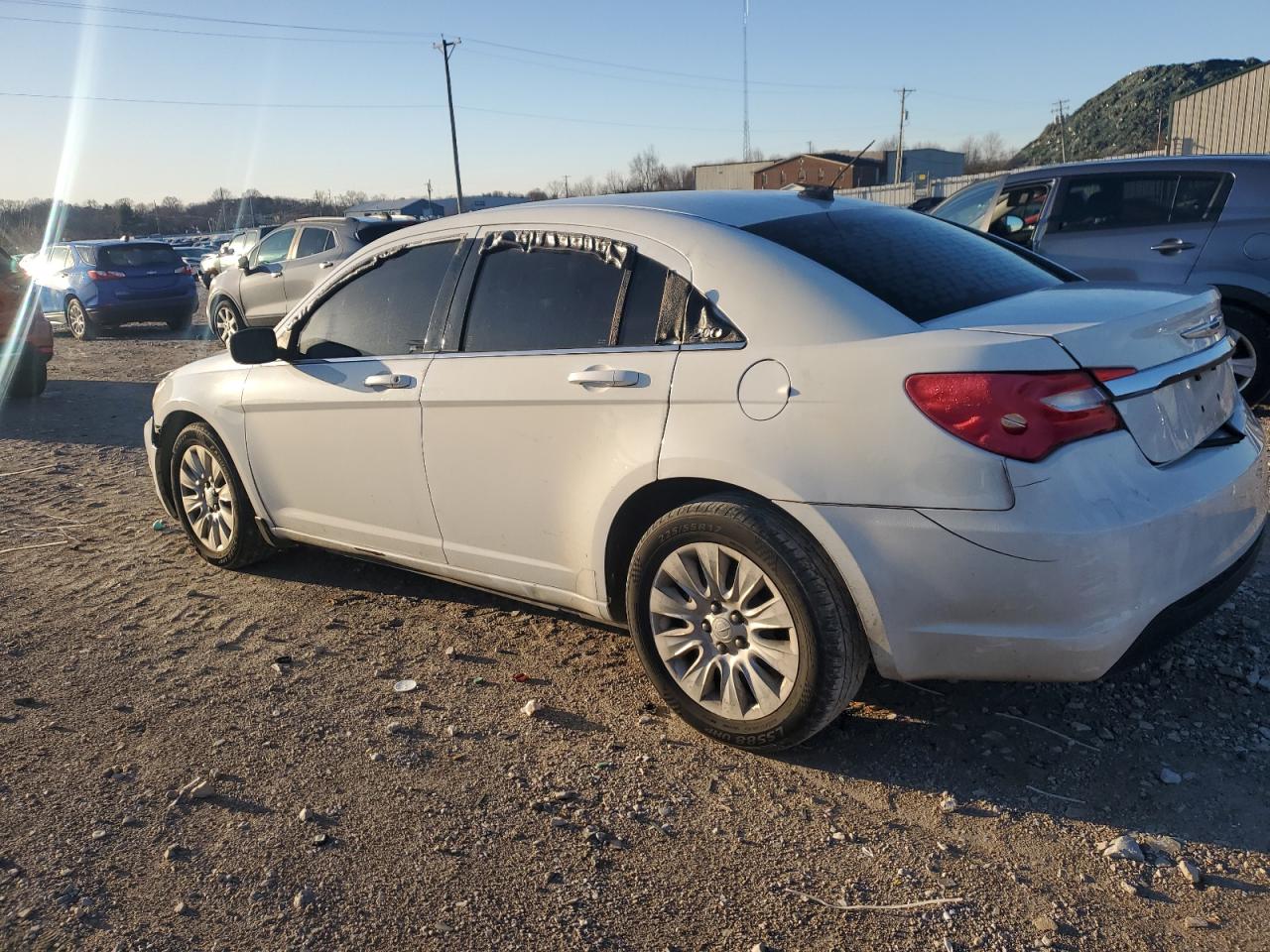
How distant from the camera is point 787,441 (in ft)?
9.67

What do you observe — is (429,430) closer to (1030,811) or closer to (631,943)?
(631,943)

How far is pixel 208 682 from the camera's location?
3961 mm

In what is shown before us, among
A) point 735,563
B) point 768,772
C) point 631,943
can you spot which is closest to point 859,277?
point 735,563

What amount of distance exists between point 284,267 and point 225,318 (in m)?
1.82

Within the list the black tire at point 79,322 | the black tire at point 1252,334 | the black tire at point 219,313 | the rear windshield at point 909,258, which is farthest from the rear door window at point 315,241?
the rear windshield at point 909,258

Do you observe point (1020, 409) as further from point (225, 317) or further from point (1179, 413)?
point (225, 317)

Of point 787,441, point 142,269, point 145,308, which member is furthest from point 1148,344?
point 142,269

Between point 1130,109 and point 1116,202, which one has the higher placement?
point 1130,109

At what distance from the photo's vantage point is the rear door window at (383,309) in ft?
13.6

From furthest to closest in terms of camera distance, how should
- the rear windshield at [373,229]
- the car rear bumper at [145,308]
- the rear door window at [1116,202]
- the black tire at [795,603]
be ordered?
the car rear bumper at [145,308] → the rear windshield at [373,229] → the rear door window at [1116,202] → the black tire at [795,603]

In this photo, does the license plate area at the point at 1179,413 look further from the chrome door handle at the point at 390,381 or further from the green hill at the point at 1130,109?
the green hill at the point at 1130,109

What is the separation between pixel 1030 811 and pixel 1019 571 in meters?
0.75

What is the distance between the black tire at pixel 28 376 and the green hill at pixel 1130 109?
116m

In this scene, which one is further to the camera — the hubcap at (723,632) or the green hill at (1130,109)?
the green hill at (1130,109)
